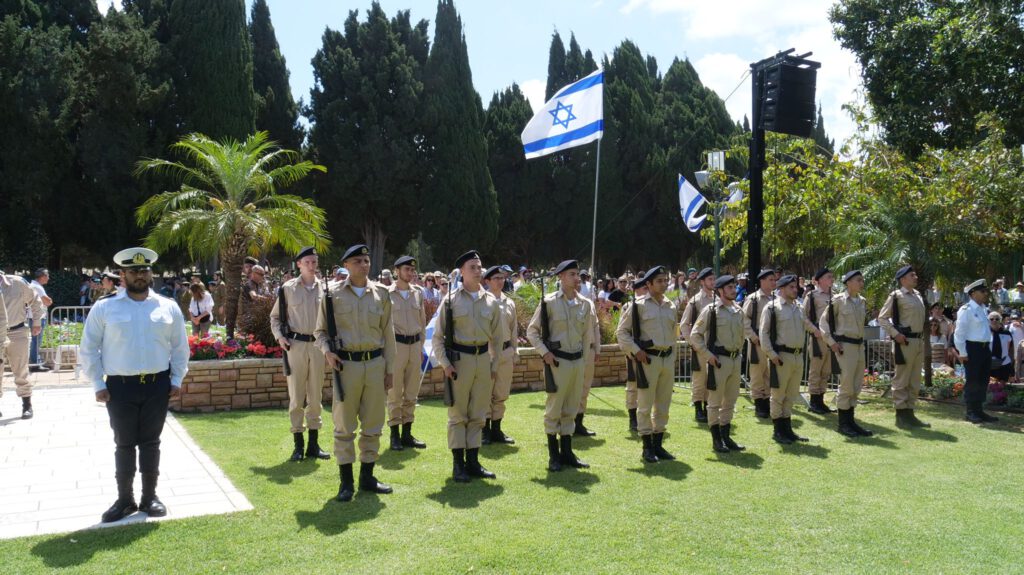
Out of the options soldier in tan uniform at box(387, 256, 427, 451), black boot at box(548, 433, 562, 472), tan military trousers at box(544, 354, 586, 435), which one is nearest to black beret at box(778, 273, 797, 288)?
tan military trousers at box(544, 354, 586, 435)

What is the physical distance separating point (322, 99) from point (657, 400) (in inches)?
1216

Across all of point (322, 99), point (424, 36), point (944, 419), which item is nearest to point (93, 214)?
point (322, 99)

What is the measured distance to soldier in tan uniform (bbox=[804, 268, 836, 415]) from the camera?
33.8 ft

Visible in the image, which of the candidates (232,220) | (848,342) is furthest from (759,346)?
(232,220)

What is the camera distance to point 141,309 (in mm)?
→ 5566

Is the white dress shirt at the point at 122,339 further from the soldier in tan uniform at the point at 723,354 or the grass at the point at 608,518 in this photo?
the soldier in tan uniform at the point at 723,354

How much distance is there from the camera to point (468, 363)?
6934mm

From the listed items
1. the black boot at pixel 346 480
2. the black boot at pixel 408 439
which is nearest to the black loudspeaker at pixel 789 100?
the black boot at pixel 408 439

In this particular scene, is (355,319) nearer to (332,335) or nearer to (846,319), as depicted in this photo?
(332,335)

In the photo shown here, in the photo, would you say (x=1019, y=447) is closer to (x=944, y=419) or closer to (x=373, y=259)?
(x=944, y=419)

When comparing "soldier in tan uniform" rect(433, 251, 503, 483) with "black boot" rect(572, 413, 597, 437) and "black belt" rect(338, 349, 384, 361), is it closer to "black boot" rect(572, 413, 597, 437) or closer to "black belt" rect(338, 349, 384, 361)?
"black belt" rect(338, 349, 384, 361)

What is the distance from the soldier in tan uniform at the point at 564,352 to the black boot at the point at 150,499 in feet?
11.0

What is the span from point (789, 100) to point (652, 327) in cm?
503

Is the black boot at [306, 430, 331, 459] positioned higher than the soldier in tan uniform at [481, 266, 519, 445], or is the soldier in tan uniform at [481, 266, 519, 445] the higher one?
the soldier in tan uniform at [481, 266, 519, 445]
